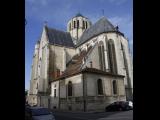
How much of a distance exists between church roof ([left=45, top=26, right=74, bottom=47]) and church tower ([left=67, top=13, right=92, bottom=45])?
3.07 metres

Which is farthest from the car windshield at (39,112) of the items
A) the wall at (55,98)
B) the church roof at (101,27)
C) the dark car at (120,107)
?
the church roof at (101,27)

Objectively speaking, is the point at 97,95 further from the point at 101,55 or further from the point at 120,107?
the point at 101,55

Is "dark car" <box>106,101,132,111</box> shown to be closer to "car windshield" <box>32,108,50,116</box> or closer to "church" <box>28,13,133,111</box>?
"church" <box>28,13,133,111</box>

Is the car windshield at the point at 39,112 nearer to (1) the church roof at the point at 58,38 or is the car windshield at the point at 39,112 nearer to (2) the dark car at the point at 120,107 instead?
(2) the dark car at the point at 120,107

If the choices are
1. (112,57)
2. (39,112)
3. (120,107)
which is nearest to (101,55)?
(112,57)

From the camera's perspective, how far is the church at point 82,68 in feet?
89.5

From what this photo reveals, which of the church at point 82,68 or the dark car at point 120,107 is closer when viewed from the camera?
the dark car at point 120,107

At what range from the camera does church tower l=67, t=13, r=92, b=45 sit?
177ft

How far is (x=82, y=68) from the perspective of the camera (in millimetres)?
29094
